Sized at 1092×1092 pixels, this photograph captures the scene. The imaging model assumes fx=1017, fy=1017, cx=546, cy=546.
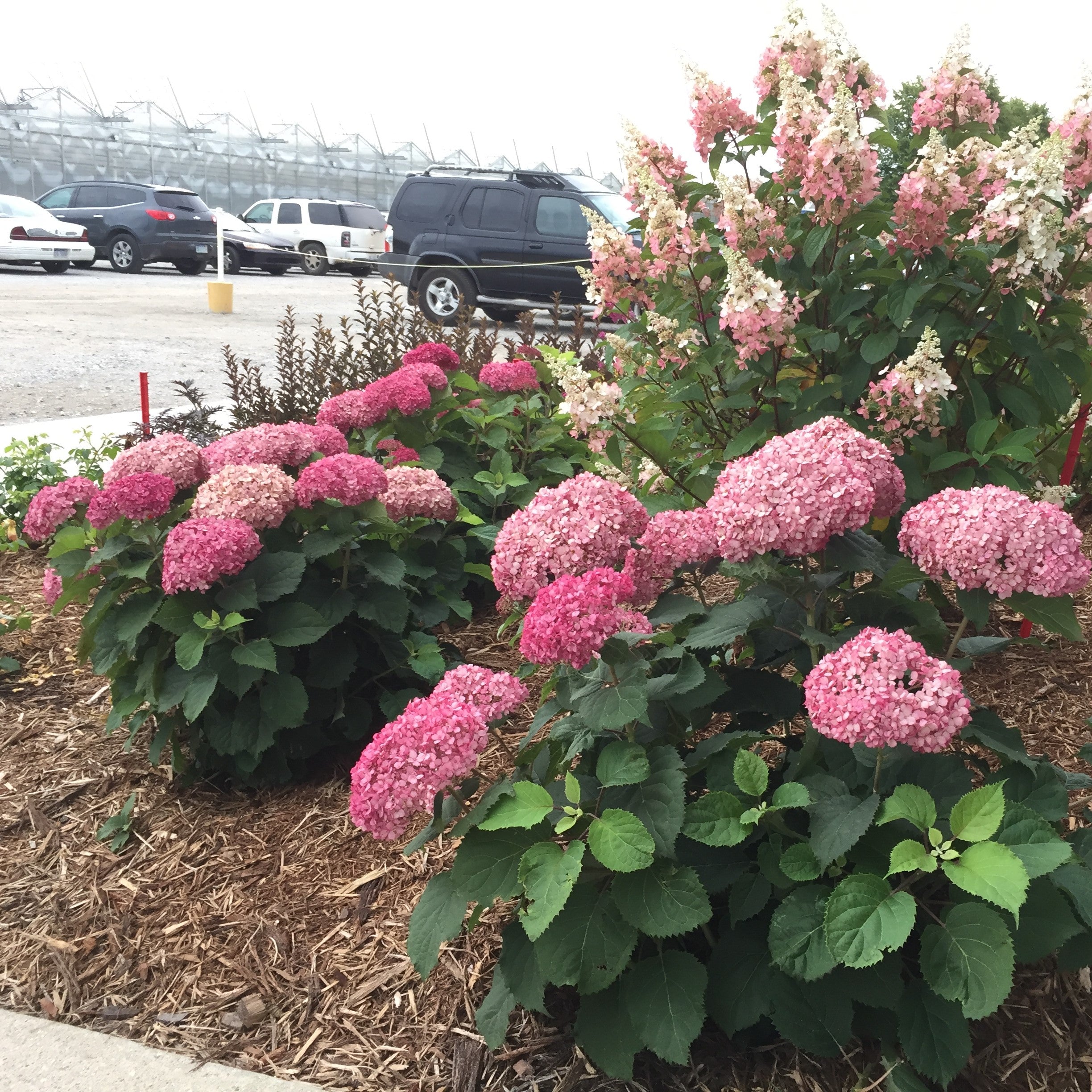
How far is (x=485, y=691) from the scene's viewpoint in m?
1.98

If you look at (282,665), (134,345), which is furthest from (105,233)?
(282,665)

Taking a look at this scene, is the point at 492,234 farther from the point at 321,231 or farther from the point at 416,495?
the point at 321,231

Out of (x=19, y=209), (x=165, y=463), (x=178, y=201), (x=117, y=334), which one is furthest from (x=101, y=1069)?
(x=178, y=201)

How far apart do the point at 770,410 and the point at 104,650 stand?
203cm

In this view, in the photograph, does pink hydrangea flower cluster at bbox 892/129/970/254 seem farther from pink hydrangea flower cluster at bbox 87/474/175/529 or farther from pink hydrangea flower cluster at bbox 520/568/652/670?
pink hydrangea flower cluster at bbox 87/474/175/529

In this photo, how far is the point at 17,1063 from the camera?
6.90 feet

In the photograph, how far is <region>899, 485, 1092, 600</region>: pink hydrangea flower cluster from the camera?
5.83 ft

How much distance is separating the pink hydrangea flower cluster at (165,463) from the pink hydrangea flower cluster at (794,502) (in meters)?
1.83

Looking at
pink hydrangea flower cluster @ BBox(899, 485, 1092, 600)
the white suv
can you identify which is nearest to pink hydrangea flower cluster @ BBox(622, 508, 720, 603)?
pink hydrangea flower cluster @ BBox(899, 485, 1092, 600)

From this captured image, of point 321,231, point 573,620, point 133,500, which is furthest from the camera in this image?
point 321,231

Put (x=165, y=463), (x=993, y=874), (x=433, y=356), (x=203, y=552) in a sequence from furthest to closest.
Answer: (x=433, y=356) → (x=165, y=463) → (x=203, y=552) → (x=993, y=874)

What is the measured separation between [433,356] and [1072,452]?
2380 millimetres

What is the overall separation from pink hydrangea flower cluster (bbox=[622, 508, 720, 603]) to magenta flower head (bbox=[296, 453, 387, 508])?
3.38 ft

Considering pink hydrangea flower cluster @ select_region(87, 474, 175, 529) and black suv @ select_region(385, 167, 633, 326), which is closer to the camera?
pink hydrangea flower cluster @ select_region(87, 474, 175, 529)
